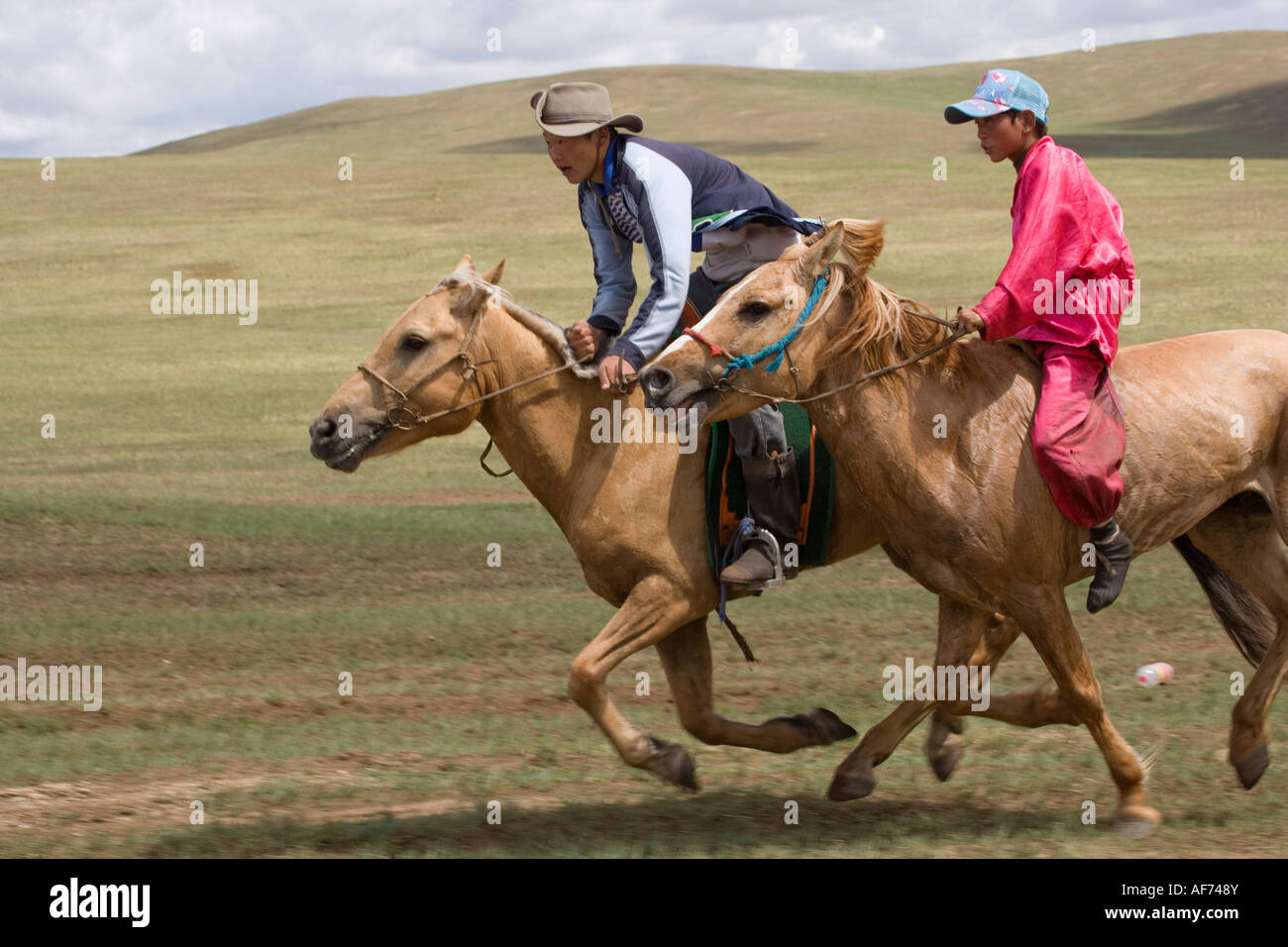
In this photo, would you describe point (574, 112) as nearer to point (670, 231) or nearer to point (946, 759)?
point (670, 231)

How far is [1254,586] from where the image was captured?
23.2 ft

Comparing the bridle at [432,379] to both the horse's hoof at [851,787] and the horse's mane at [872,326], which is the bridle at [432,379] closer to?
the horse's mane at [872,326]

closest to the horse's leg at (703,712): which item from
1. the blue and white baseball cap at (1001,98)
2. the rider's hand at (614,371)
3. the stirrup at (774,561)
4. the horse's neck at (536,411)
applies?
the stirrup at (774,561)

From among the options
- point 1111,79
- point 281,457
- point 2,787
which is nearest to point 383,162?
point 281,457

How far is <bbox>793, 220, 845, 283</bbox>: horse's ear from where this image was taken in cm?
573

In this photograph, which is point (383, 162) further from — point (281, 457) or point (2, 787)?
point (2, 787)

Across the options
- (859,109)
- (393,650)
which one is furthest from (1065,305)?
(859,109)

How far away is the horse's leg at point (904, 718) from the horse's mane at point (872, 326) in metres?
1.06

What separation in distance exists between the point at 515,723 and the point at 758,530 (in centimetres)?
253

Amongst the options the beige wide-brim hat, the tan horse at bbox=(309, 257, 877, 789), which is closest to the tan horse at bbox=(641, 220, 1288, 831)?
the tan horse at bbox=(309, 257, 877, 789)

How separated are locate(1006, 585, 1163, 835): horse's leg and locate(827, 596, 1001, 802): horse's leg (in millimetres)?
413

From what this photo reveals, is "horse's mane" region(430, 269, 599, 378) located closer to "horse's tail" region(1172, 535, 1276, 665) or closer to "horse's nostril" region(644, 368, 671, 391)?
"horse's nostril" region(644, 368, 671, 391)

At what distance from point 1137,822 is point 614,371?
104 inches

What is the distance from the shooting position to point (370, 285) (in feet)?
119
